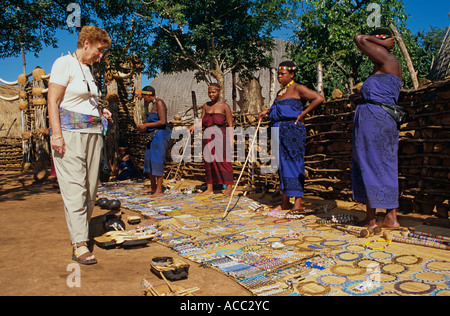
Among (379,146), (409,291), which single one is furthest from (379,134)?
(409,291)

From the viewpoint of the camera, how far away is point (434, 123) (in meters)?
4.23

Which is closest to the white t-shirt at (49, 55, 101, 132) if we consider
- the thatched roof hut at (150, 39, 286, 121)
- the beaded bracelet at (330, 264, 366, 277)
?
the beaded bracelet at (330, 264, 366, 277)

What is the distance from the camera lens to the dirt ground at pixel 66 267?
2.30 m

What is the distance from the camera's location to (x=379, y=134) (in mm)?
3557

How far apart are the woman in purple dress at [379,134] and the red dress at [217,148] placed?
131 inches

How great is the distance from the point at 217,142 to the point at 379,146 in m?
3.58

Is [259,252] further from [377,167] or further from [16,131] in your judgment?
[16,131]

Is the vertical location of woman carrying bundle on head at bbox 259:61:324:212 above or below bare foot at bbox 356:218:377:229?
above

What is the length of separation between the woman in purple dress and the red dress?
3.32 metres

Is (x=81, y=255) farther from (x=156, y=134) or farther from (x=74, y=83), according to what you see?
(x=156, y=134)

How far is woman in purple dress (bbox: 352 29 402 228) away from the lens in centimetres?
356

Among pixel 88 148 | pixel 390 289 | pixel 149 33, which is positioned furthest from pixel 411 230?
pixel 149 33

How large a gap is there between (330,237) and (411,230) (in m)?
0.80

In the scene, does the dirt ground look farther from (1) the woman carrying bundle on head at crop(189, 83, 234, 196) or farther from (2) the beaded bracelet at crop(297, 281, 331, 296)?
(1) the woman carrying bundle on head at crop(189, 83, 234, 196)
